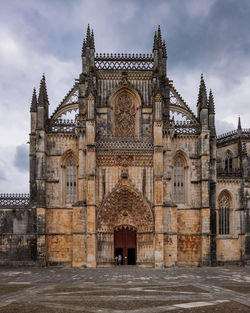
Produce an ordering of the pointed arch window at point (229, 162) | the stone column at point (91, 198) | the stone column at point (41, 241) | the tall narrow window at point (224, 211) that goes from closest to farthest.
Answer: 1. the stone column at point (91, 198)
2. the stone column at point (41, 241)
3. the tall narrow window at point (224, 211)
4. the pointed arch window at point (229, 162)

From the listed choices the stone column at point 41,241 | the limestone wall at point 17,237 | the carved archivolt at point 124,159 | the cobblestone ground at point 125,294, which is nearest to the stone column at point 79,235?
the stone column at point 41,241

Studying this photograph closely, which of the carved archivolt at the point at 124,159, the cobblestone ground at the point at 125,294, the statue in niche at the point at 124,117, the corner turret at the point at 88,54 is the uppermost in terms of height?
the corner turret at the point at 88,54

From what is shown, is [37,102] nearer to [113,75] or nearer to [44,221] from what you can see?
[113,75]

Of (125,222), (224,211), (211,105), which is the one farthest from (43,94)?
(224,211)

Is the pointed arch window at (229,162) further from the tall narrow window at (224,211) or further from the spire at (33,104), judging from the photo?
the spire at (33,104)

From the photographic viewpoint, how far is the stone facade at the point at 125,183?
3962cm

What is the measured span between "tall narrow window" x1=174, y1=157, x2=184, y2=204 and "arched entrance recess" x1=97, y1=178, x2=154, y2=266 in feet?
13.6

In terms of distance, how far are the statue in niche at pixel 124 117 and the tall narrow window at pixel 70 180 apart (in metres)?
5.91

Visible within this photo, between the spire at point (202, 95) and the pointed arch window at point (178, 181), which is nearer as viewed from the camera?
the pointed arch window at point (178, 181)

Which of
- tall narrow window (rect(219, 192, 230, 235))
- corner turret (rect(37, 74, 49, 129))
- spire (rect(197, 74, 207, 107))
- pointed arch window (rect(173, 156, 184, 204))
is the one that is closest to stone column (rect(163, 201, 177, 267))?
pointed arch window (rect(173, 156, 184, 204))

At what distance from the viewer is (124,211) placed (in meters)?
41.2

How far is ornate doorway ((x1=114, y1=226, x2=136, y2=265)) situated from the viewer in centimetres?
4109

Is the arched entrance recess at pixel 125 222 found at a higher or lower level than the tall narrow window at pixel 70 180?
lower

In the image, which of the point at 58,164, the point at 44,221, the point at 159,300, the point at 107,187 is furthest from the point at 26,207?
the point at 159,300
